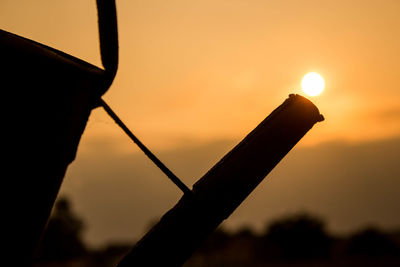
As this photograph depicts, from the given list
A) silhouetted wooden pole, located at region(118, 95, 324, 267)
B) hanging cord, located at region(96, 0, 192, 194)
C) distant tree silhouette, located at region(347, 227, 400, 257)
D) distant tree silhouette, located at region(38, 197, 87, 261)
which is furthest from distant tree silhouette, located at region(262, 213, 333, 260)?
hanging cord, located at region(96, 0, 192, 194)

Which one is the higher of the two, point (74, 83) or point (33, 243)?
point (74, 83)

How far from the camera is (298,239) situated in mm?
28047

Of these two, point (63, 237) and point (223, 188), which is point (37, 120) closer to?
point (223, 188)

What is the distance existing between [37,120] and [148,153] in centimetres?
54

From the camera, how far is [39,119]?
1520 millimetres

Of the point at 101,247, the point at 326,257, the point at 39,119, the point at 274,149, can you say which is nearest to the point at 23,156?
the point at 39,119

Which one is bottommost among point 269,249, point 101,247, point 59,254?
point 59,254

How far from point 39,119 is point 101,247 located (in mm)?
32017

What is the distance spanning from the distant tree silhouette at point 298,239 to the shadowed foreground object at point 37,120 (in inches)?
1042

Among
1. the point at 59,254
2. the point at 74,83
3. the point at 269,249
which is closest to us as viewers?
the point at 74,83

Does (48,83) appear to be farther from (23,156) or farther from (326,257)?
(326,257)

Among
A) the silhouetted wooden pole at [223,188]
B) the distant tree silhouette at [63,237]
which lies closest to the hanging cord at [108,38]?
the silhouetted wooden pole at [223,188]

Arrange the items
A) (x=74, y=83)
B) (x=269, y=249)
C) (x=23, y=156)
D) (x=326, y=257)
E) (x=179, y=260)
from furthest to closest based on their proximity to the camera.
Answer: (x=269, y=249) < (x=326, y=257) < (x=179, y=260) < (x=74, y=83) < (x=23, y=156)

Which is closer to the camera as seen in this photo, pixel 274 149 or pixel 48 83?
pixel 48 83
